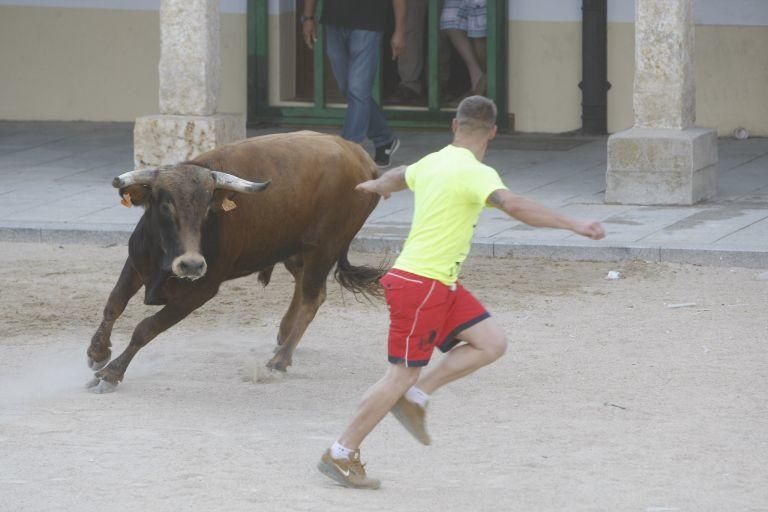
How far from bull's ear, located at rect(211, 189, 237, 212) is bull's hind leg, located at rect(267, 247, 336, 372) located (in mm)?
717

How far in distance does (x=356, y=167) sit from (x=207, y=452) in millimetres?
2332

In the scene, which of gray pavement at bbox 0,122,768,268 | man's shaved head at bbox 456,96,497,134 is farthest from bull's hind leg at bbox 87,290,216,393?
gray pavement at bbox 0,122,768,268

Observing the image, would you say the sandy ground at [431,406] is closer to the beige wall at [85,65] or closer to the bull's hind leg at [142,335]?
the bull's hind leg at [142,335]

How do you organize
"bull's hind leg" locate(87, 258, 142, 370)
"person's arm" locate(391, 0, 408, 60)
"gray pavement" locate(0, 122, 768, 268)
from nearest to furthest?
1. "bull's hind leg" locate(87, 258, 142, 370)
2. "gray pavement" locate(0, 122, 768, 268)
3. "person's arm" locate(391, 0, 408, 60)

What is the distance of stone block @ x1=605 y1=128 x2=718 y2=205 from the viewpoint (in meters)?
11.7

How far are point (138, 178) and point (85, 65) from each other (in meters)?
9.46

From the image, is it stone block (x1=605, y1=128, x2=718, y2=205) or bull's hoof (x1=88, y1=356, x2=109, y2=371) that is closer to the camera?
bull's hoof (x1=88, y1=356, x2=109, y2=371)

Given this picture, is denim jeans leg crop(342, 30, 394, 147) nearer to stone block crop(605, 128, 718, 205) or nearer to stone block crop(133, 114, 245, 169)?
stone block crop(133, 114, 245, 169)

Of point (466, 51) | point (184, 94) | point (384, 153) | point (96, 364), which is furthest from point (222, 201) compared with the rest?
point (466, 51)

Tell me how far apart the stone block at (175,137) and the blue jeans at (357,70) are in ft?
4.06

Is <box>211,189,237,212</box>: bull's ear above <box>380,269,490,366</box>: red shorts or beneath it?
above

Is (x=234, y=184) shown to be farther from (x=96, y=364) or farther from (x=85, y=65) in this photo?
(x=85, y=65)

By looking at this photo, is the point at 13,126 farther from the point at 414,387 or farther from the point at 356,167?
the point at 414,387

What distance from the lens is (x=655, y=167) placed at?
463 inches
